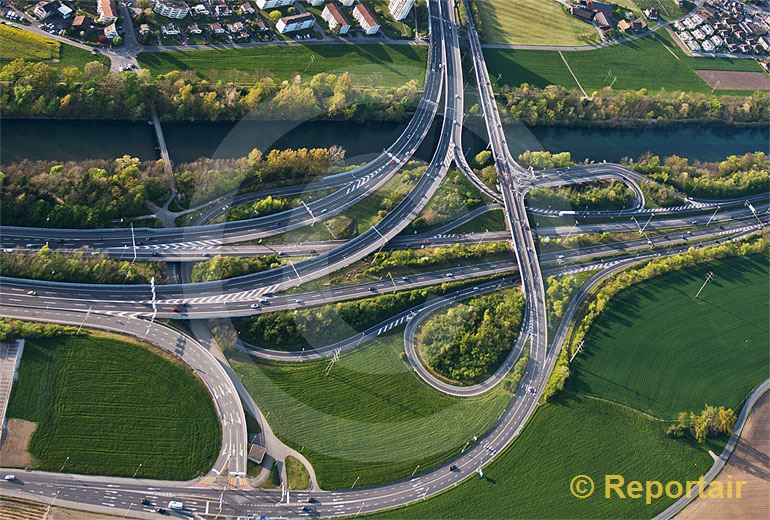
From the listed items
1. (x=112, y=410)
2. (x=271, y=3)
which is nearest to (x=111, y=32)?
(x=271, y=3)

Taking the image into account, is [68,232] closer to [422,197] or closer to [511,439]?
[422,197]

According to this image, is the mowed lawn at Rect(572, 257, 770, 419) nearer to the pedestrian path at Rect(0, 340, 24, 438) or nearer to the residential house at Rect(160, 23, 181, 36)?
the pedestrian path at Rect(0, 340, 24, 438)

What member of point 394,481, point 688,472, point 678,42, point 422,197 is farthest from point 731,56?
point 394,481

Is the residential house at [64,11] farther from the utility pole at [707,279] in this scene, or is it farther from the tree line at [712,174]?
the utility pole at [707,279]

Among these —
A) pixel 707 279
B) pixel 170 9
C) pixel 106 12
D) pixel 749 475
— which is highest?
pixel 170 9


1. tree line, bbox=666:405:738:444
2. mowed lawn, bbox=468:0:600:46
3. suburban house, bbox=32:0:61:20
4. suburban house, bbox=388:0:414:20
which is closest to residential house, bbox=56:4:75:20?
suburban house, bbox=32:0:61:20

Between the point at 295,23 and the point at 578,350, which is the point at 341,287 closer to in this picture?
the point at 578,350
